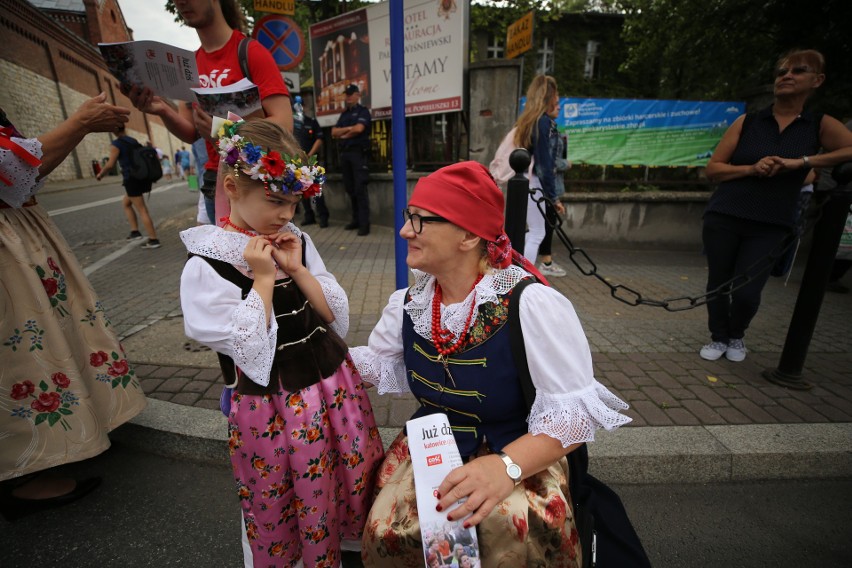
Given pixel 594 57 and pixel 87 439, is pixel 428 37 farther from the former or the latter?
pixel 594 57

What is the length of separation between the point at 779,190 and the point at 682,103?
5.44 m

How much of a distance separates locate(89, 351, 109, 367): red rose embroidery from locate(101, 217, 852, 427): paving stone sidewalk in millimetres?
661

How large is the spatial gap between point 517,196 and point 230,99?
1.62 metres

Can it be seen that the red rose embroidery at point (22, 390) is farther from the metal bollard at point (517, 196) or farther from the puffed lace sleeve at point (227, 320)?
the metal bollard at point (517, 196)

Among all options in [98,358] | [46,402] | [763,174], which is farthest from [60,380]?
[763,174]

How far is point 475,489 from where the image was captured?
117 centimetres

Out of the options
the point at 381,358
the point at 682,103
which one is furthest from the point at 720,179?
the point at 682,103

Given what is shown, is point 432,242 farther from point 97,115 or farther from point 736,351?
point 736,351

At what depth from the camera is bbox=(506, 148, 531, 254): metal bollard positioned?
2.44 m

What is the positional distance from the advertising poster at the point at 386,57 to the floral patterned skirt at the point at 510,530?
6.68 meters

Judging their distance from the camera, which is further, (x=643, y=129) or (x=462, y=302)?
(x=643, y=129)

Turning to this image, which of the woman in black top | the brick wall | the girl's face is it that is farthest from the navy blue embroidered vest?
the brick wall

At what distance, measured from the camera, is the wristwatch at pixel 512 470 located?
123 cm

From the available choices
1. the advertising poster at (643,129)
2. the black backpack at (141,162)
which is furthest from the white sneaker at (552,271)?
the black backpack at (141,162)
